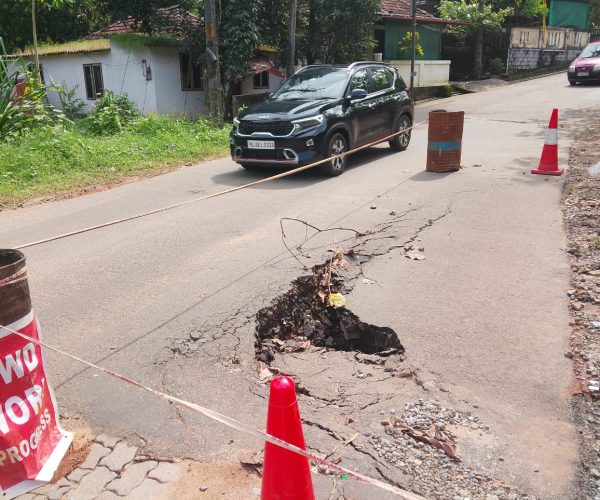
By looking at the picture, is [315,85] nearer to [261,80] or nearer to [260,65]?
[260,65]

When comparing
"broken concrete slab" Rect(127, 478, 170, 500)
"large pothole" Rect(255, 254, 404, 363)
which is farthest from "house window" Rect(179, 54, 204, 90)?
"broken concrete slab" Rect(127, 478, 170, 500)

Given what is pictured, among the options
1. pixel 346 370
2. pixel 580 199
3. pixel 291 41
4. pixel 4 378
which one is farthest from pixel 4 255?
pixel 291 41

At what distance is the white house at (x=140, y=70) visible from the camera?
19.1 meters

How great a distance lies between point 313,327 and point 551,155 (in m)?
6.61

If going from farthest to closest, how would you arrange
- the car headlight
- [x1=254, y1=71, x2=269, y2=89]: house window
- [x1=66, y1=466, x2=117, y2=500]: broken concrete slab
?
[x1=254, y1=71, x2=269, y2=89]: house window → the car headlight → [x1=66, y1=466, x2=117, y2=500]: broken concrete slab

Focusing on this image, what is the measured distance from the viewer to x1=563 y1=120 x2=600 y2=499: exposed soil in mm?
2984

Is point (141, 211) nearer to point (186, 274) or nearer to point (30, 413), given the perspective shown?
point (186, 274)

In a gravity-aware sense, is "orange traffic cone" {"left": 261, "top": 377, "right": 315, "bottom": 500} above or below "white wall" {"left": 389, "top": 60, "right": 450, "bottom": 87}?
below

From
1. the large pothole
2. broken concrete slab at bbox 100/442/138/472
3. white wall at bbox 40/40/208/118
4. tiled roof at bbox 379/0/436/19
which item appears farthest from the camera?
tiled roof at bbox 379/0/436/19

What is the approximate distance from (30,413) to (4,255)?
2.66ft

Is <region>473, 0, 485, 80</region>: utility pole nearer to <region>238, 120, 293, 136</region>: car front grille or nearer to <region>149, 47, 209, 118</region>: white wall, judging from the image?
<region>149, 47, 209, 118</region>: white wall

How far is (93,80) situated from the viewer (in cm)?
2072

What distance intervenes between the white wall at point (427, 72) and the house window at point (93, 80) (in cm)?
1284

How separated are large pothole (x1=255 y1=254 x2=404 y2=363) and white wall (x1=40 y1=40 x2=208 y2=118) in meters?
15.2
